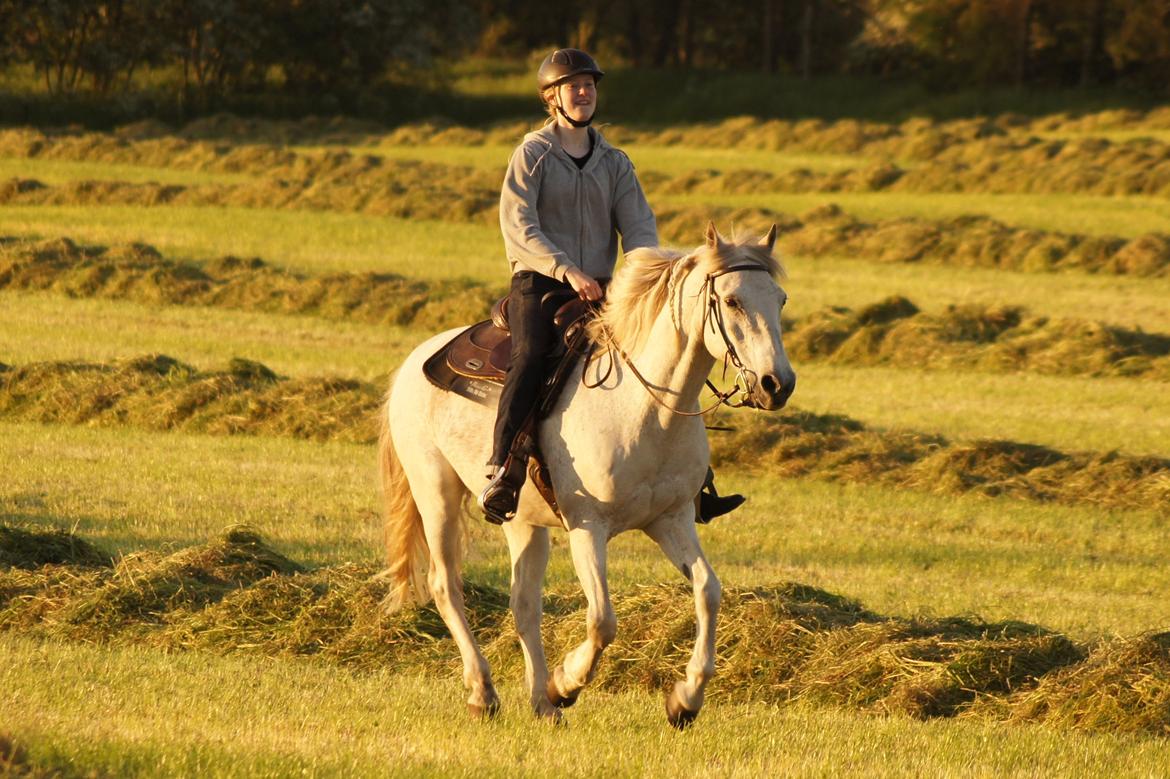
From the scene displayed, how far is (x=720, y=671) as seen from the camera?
337 inches

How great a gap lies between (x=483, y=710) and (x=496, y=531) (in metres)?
5.64

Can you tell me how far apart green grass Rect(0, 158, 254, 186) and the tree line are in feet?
35.3

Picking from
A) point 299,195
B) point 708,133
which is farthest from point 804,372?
point 708,133

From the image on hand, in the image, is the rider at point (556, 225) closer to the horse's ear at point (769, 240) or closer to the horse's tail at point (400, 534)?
A: the horse's ear at point (769, 240)

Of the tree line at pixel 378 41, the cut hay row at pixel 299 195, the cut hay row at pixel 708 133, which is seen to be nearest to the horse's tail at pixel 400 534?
the cut hay row at pixel 299 195

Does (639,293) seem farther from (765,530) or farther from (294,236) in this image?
(294,236)

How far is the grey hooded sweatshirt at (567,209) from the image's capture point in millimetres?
7379

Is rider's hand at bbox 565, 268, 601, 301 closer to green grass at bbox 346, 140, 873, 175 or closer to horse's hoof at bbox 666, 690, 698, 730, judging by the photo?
horse's hoof at bbox 666, 690, 698, 730

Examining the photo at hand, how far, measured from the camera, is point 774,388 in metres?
6.23

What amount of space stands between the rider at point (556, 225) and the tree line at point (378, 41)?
4334 cm

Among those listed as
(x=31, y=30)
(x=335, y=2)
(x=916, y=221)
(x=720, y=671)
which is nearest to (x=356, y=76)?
(x=335, y=2)

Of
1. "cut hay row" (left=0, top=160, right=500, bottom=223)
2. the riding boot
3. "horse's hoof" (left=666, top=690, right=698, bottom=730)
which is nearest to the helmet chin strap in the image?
the riding boot

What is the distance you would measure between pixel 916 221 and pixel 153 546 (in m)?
19.7

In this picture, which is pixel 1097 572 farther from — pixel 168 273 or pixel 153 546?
pixel 168 273
